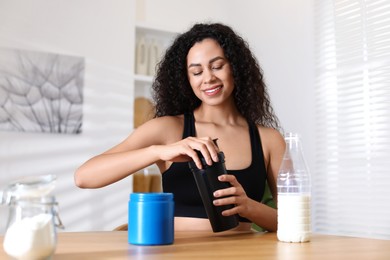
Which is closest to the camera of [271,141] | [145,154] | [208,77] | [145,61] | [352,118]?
[145,154]

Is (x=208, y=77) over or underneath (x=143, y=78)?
underneath

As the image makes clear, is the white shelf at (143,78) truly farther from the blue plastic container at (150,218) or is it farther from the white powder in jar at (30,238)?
the white powder in jar at (30,238)

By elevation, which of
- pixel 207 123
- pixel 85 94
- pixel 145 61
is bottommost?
pixel 207 123

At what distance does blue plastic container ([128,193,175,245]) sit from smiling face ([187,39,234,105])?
0.80 m

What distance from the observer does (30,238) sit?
862 mm

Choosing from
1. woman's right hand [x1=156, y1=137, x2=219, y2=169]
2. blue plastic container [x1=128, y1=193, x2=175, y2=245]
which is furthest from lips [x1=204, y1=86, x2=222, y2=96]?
blue plastic container [x1=128, y1=193, x2=175, y2=245]

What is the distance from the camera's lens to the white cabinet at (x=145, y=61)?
400 centimetres

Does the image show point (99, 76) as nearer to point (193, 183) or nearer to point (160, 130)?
point (160, 130)

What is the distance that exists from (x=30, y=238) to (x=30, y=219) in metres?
0.03

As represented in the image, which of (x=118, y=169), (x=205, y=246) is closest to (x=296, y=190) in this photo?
(x=205, y=246)

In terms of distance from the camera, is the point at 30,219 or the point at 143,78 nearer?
the point at 30,219

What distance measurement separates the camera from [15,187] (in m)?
0.88

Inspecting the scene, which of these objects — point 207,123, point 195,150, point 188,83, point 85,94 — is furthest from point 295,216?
point 85,94

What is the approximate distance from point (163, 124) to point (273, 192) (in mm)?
515
